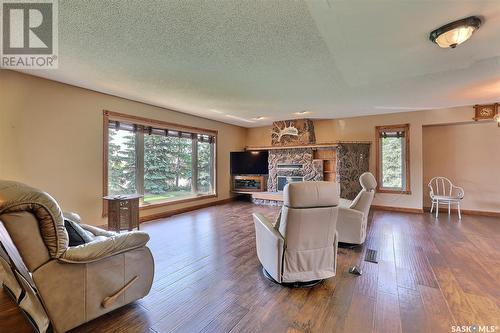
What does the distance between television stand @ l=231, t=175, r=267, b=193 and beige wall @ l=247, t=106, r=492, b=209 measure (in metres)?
2.40

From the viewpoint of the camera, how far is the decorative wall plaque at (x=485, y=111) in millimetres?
5160

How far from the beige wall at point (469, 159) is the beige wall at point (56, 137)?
25.0ft

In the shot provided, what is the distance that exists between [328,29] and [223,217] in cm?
433

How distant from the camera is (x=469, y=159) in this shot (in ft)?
18.6

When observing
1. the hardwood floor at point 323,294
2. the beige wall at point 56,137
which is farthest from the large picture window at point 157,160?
the hardwood floor at point 323,294

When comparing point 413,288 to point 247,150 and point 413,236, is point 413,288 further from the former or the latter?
point 247,150

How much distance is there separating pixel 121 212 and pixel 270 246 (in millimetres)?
3066

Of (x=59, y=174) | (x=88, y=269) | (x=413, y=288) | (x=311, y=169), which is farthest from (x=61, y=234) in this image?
(x=311, y=169)

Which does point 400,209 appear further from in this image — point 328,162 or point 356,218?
point 356,218

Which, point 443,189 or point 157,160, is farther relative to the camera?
point 443,189

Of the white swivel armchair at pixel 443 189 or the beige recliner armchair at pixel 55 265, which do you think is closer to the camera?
the beige recliner armchair at pixel 55 265

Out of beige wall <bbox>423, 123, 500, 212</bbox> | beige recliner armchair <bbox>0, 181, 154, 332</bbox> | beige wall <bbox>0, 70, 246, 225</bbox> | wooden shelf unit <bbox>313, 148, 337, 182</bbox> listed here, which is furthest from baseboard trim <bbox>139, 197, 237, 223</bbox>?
beige wall <bbox>423, 123, 500, 212</bbox>

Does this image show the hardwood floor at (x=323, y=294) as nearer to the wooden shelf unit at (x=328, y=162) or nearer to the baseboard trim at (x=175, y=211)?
the baseboard trim at (x=175, y=211)

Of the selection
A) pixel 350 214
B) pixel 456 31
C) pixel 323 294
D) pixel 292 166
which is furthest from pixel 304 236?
pixel 292 166
